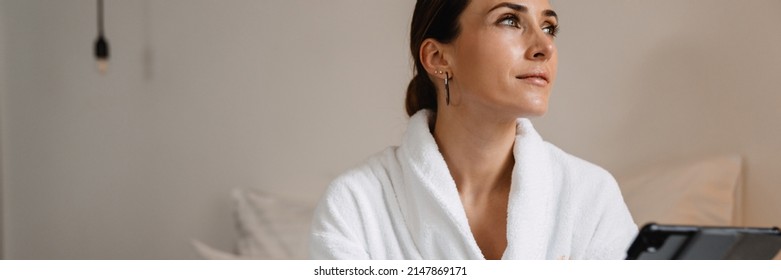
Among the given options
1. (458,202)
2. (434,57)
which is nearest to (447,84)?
(434,57)

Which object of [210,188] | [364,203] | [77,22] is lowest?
[210,188]

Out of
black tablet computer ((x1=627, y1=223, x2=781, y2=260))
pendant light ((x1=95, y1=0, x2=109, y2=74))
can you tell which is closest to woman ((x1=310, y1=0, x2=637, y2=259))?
black tablet computer ((x1=627, y1=223, x2=781, y2=260))

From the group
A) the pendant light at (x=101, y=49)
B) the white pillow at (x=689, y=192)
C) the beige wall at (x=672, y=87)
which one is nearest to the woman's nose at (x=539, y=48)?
the beige wall at (x=672, y=87)

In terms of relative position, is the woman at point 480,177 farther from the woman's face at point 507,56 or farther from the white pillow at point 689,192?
the white pillow at point 689,192

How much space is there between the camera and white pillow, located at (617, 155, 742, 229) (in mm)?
1207

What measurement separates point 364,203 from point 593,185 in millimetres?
258

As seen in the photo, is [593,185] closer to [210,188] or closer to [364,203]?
[364,203]

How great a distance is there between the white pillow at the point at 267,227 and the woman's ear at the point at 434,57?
0.42m

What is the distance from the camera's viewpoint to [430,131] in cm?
108

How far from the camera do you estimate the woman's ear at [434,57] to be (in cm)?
104

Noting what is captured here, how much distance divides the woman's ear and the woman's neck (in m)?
0.05

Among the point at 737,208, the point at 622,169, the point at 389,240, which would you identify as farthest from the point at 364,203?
the point at 737,208

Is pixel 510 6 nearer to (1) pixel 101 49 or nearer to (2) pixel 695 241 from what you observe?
(2) pixel 695 241

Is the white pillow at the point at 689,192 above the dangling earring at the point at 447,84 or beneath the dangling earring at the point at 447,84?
beneath
